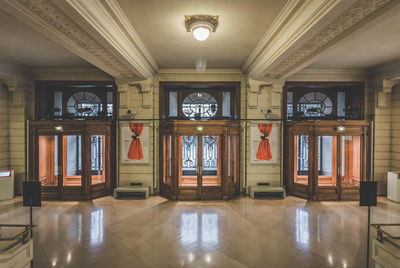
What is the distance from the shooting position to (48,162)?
5.98m

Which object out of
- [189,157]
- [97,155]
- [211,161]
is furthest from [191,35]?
[97,155]

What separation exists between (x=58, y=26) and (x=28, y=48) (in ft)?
8.49

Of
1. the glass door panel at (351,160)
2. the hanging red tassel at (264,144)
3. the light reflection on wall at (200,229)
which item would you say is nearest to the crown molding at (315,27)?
the hanging red tassel at (264,144)

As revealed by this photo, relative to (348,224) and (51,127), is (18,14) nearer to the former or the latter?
(51,127)

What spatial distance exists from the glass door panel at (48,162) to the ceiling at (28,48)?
2.17 metres

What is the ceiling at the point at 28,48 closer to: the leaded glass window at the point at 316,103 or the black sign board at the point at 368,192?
the black sign board at the point at 368,192

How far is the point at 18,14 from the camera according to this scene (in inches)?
100

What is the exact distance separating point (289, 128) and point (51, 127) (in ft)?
23.0

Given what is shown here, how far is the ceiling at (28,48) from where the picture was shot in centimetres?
367

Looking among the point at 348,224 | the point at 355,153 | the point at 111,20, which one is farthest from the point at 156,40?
the point at 355,153

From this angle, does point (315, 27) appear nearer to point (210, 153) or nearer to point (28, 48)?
point (210, 153)

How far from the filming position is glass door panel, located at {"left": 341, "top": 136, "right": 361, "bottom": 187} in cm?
591

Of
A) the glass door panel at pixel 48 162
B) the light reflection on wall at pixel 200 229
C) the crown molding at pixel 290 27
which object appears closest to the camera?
the crown molding at pixel 290 27

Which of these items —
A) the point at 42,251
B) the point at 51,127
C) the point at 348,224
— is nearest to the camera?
the point at 42,251
